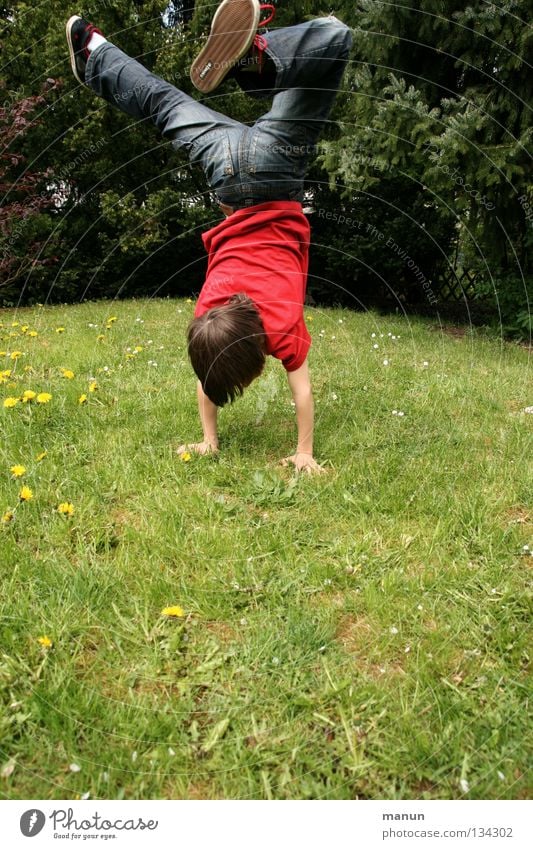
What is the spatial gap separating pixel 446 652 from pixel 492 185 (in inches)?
200

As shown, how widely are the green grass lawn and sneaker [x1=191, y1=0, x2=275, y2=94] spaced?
6.13 feet

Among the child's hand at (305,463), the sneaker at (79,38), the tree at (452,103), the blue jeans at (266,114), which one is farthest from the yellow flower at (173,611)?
the tree at (452,103)

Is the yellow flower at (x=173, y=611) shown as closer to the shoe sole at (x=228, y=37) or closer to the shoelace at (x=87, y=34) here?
the shoe sole at (x=228, y=37)

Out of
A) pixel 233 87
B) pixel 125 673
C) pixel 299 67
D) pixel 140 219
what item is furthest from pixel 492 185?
pixel 233 87

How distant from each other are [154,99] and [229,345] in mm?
1632

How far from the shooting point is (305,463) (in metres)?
2.79

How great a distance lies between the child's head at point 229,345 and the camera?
2.49 meters

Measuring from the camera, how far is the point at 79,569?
6.66 feet

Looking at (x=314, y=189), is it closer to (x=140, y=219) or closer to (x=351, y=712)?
(x=140, y=219)

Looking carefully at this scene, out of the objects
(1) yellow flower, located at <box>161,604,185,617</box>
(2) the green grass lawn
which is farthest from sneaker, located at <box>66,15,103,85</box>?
(1) yellow flower, located at <box>161,604,185,617</box>

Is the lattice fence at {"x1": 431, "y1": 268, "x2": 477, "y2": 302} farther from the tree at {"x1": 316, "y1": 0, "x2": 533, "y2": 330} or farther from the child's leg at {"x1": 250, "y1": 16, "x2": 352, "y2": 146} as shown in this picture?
the child's leg at {"x1": 250, "y1": 16, "x2": 352, "y2": 146}

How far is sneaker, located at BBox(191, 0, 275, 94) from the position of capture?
238cm

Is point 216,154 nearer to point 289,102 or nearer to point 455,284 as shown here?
point 289,102

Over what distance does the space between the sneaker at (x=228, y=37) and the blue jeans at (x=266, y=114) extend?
128mm
